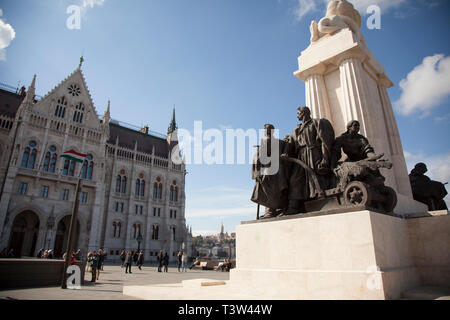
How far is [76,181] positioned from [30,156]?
619cm

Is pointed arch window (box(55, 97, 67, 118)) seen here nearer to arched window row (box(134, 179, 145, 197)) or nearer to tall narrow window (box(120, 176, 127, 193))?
tall narrow window (box(120, 176, 127, 193))

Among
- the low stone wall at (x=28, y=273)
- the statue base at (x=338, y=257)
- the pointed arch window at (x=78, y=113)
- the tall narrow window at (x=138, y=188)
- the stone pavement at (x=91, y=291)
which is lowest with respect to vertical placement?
the stone pavement at (x=91, y=291)

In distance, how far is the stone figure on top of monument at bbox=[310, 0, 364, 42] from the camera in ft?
23.4

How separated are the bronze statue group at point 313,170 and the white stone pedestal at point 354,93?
140cm

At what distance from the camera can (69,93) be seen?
3991 centimetres

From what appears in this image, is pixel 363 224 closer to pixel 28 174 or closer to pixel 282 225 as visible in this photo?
pixel 282 225

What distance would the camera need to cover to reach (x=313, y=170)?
4.83 metres

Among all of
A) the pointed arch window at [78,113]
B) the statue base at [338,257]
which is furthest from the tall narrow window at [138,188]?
the statue base at [338,257]

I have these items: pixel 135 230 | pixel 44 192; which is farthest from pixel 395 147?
pixel 135 230

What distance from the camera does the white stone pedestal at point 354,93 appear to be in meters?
6.05

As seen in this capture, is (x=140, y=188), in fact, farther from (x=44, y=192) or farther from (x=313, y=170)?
(x=313, y=170)

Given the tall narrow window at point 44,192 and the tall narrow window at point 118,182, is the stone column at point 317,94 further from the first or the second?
the tall narrow window at point 118,182
